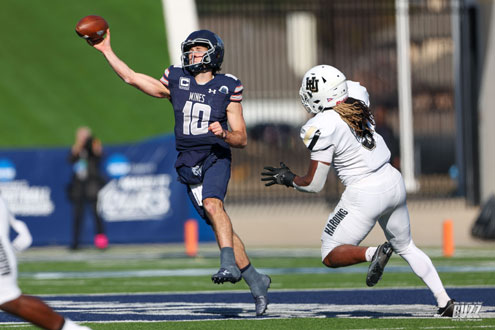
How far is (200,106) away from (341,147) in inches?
48.6

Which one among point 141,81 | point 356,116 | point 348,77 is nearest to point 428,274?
point 356,116

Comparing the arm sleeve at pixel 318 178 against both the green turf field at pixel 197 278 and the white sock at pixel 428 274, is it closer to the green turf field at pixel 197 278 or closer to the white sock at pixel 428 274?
the white sock at pixel 428 274

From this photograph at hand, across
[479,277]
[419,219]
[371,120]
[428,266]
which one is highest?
[371,120]

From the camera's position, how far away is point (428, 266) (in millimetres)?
7602

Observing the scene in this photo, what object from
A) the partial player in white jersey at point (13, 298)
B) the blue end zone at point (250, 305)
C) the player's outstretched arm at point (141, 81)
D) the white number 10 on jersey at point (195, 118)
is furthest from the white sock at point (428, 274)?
the partial player in white jersey at point (13, 298)

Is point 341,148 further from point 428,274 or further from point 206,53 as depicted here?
point 206,53

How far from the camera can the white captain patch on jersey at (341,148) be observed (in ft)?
24.1

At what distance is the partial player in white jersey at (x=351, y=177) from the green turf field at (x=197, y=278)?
464mm

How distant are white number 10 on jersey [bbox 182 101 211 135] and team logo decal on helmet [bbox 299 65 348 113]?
848 mm

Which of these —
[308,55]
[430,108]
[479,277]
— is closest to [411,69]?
[430,108]

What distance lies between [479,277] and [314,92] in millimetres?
4639

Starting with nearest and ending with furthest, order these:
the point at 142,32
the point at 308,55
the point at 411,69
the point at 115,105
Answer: the point at 115,105 → the point at 142,32 → the point at 411,69 → the point at 308,55

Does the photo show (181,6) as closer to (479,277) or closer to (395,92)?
(395,92)

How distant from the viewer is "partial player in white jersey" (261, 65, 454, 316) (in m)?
7.39
